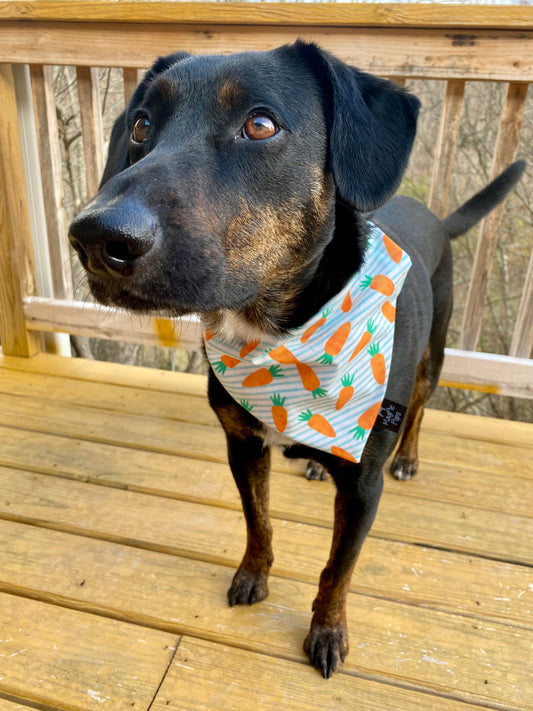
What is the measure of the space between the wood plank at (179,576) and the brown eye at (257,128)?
134cm

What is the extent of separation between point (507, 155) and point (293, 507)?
1802 mm

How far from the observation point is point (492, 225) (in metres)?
2.47

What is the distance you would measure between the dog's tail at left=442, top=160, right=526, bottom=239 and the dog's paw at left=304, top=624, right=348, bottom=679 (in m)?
1.62

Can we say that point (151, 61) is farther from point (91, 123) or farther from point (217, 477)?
point (217, 477)

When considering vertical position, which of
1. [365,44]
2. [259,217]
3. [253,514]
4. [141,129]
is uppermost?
[365,44]

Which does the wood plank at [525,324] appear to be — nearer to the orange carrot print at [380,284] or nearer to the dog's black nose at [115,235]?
the orange carrot print at [380,284]

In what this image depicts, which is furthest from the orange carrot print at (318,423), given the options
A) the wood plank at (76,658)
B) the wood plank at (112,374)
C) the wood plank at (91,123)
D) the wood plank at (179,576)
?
the wood plank at (91,123)

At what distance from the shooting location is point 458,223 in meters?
2.26

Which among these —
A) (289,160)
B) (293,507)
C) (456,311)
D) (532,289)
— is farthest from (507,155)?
(456,311)

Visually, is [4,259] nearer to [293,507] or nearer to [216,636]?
[293,507]

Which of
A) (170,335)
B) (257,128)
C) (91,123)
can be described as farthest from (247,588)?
(91,123)

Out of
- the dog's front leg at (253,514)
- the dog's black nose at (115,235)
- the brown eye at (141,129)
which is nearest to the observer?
the dog's black nose at (115,235)

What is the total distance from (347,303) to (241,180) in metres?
0.45

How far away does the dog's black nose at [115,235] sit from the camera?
0.88 metres
